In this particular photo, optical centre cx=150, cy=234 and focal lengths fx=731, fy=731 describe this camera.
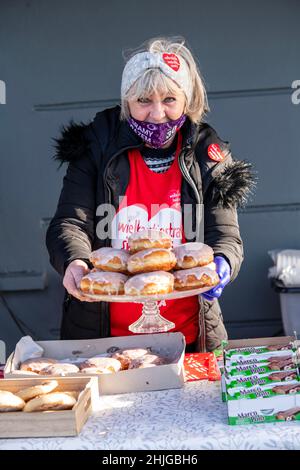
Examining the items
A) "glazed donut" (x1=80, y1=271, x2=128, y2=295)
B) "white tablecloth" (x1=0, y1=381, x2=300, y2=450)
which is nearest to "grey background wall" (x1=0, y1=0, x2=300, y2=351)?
"glazed donut" (x1=80, y1=271, x2=128, y2=295)

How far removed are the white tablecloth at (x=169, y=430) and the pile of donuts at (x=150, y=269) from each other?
296 millimetres

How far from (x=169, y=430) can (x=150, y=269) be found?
460 mm

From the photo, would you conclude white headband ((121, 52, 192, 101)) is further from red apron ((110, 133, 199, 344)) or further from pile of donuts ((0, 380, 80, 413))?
pile of donuts ((0, 380, 80, 413))

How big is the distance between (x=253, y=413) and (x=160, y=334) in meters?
0.57

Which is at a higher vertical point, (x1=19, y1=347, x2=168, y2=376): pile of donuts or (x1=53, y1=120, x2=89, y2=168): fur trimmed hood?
(x1=53, y1=120, x2=89, y2=168): fur trimmed hood

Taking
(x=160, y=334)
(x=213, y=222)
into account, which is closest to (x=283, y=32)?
(x=213, y=222)

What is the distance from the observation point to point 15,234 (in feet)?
13.5

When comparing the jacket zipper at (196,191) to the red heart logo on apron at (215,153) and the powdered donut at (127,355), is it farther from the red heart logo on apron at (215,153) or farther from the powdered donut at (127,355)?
the powdered donut at (127,355)

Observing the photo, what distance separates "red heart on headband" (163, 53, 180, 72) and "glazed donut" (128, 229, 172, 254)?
600mm

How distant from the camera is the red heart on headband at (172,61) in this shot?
237 centimetres

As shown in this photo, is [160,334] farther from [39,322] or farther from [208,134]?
[39,322]

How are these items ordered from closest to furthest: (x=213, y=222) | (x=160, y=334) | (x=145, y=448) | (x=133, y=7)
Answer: (x=145, y=448) → (x=160, y=334) → (x=213, y=222) → (x=133, y=7)

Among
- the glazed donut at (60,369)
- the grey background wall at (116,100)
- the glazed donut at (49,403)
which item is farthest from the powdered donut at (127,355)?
the grey background wall at (116,100)

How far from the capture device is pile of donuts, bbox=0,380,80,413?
174 centimetres
